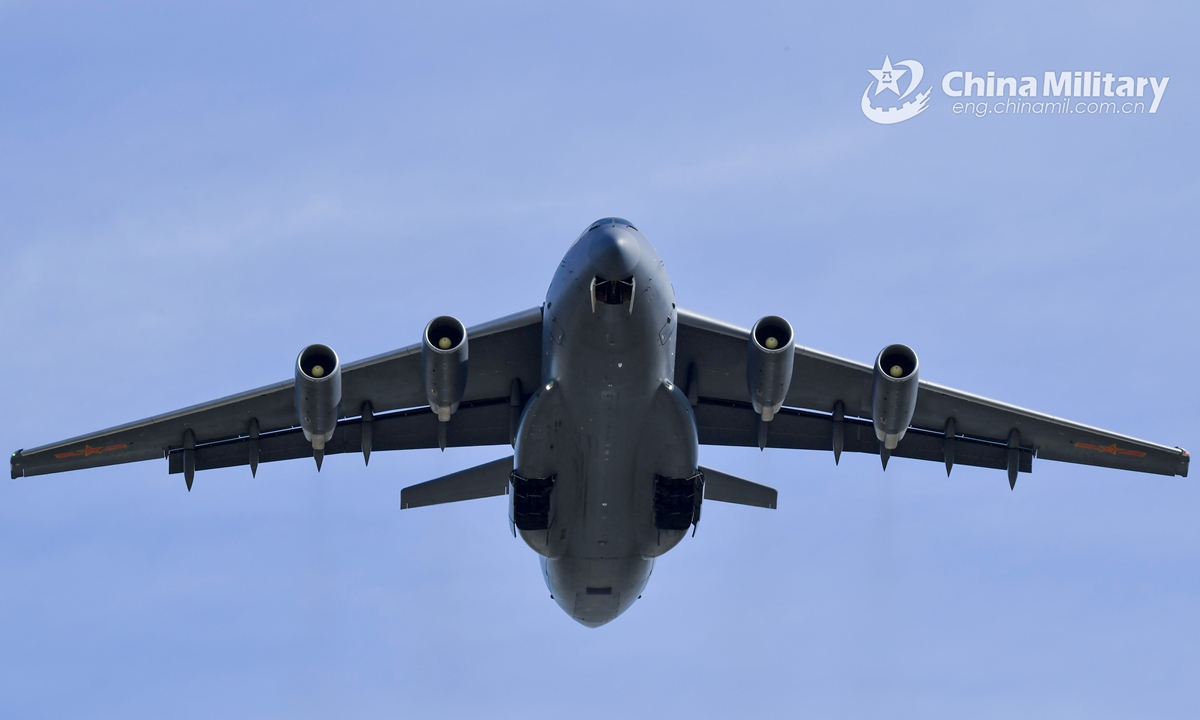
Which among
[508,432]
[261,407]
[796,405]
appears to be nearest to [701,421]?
[796,405]

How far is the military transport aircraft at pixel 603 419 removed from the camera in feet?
64.4

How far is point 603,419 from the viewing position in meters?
20.2

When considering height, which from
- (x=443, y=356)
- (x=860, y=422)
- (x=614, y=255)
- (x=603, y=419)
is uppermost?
(x=614, y=255)

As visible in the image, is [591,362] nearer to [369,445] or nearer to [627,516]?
[627,516]

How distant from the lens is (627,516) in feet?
71.1

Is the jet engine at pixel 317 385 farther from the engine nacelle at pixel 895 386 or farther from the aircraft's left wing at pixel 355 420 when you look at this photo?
the engine nacelle at pixel 895 386

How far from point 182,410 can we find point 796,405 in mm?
10134

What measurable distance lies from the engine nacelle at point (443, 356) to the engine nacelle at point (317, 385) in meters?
1.31

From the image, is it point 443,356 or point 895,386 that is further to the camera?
point 895,386

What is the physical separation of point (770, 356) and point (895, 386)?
1951 mm

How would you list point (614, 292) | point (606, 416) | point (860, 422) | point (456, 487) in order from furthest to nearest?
1. point (860, 422)
2. point (456, 487)
3. point (606, 416)
4. point (614, 292)

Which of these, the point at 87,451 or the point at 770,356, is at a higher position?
the point at 770,356

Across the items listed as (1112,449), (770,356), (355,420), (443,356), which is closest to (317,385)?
(443,356)

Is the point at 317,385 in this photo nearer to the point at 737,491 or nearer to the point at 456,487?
the point at 456,487
